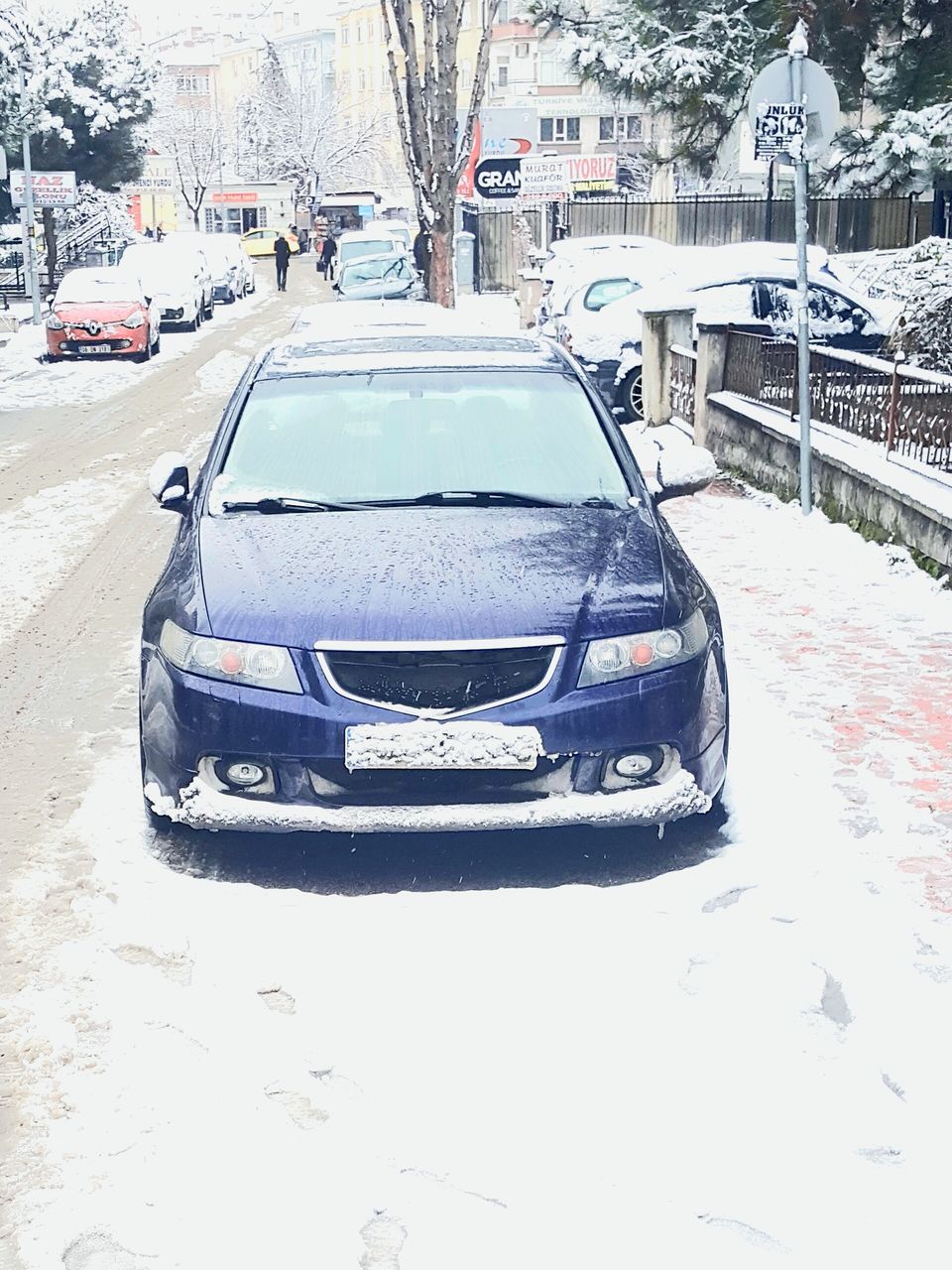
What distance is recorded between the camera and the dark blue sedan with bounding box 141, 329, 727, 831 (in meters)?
4.96

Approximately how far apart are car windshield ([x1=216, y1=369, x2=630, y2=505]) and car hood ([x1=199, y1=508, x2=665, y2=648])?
216mm

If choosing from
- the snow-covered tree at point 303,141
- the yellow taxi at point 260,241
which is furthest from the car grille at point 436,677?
the snow-covered tree at point 303,141

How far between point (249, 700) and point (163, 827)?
0.81 metres

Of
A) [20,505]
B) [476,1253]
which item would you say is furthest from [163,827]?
[20,505]

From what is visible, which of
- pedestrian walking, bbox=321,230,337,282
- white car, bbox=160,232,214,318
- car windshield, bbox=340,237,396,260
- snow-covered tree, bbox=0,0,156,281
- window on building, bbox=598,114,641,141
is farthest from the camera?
window on building, bbox=598,114,641,141

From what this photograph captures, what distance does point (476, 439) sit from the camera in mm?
6414

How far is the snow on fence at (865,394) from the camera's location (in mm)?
9922

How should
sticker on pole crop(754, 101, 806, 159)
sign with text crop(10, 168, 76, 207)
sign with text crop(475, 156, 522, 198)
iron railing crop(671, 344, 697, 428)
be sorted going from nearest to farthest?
sticker on pole crop(754, 101, 806, 159), iron railing crop(671, 344, 697, 428), sign with text crop(475, 156, 522, 198), sign with text crop(10, 168, 76, 207)

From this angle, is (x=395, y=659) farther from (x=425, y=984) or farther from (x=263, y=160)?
(x=263, y=160)

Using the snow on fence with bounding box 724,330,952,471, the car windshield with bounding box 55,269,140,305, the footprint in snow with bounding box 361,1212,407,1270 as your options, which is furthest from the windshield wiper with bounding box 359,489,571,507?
the car windshield with bounding box 55,269,140,305

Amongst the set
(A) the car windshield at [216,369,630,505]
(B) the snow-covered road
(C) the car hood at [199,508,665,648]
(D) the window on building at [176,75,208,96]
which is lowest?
(B) the snow-covered road

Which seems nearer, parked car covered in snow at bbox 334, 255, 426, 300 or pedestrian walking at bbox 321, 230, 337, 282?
parked car covered in snow at bbox 334, 255, 426, 300

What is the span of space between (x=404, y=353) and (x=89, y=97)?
47.2 meters

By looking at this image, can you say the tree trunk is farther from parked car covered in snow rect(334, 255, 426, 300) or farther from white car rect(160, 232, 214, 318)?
parked car covered in snow rect(334, 255, 426, 300)
